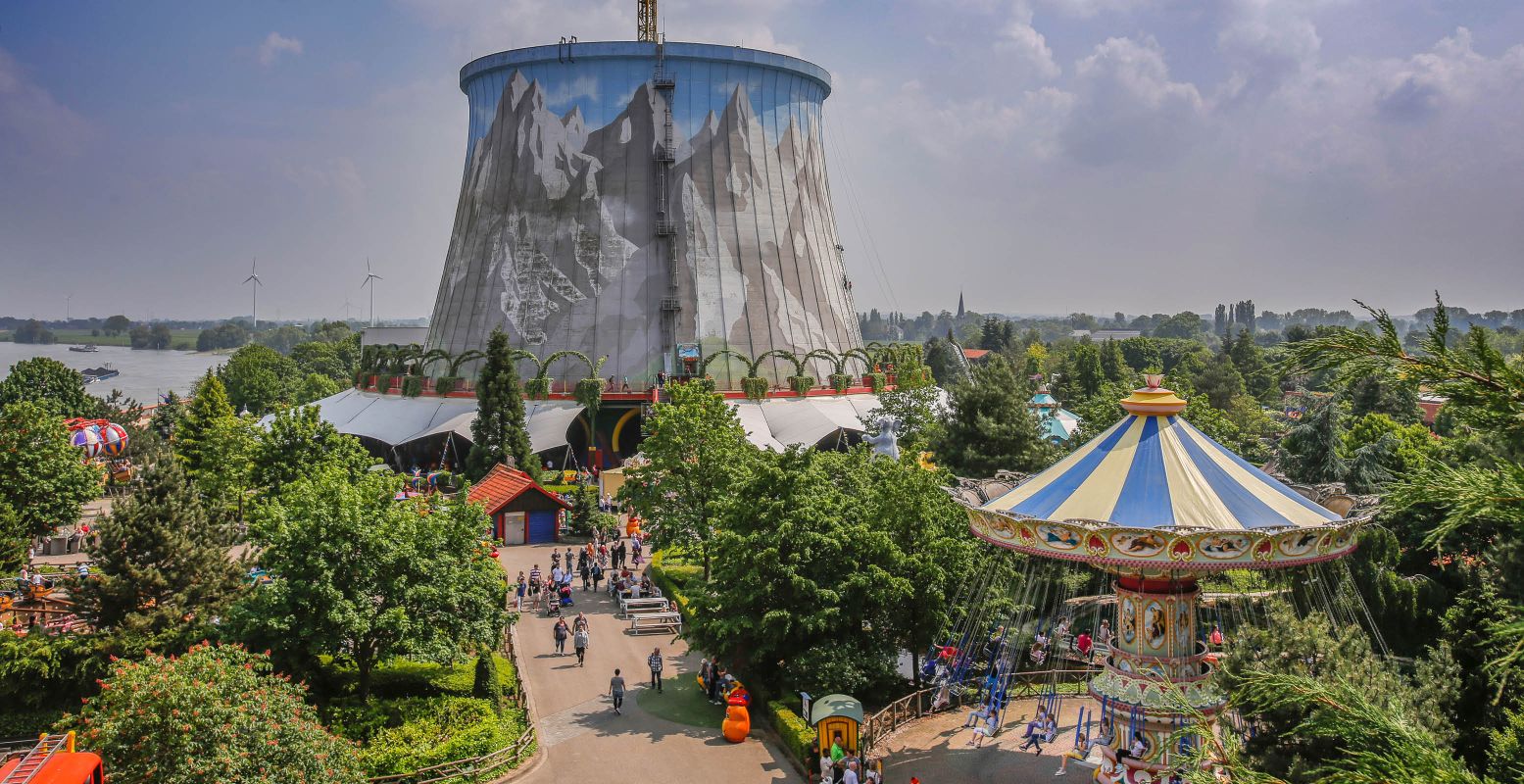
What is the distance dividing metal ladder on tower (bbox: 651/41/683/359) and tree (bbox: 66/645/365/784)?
38.7 m

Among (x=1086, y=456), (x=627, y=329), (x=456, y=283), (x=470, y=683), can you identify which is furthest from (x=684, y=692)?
(x=456, y=283)

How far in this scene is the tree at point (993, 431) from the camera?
3225 cm

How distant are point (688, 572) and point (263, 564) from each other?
13.0 metres

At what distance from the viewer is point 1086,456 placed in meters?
17.6

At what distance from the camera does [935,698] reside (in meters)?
20.4

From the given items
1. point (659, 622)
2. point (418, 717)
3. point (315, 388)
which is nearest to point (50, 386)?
point (315, 388)

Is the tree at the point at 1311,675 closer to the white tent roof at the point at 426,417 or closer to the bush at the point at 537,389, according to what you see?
the white tent roof at the point at 426,417

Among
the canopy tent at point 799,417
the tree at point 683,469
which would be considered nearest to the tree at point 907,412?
the canopy tent at point 799,417

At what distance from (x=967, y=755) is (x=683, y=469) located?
13653 mm

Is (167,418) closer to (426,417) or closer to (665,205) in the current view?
(426,417)

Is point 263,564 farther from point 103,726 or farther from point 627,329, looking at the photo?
point 627,329

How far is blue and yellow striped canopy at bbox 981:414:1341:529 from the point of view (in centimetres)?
1564

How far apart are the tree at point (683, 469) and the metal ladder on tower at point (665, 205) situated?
2240 centimetres

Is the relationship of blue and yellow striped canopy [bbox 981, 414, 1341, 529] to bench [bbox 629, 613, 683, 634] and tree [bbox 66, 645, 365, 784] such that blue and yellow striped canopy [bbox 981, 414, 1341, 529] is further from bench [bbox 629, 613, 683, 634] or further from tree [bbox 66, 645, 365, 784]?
bench [bbox 629, 613, 683, 634]
